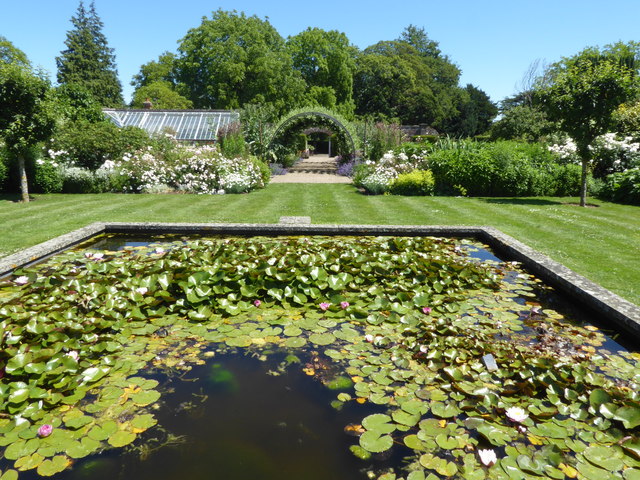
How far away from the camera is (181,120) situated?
88.9 ft

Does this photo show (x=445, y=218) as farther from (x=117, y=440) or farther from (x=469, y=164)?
(x=117, y=440)

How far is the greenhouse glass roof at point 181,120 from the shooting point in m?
26.1

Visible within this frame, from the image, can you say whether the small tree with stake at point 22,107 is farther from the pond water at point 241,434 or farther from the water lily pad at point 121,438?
the water lily pad at point 121,438

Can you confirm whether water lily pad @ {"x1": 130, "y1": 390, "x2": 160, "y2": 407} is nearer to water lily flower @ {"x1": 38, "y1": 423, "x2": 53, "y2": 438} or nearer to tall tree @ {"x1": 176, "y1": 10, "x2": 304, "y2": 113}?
water lily flower @ {"x1": 38, "y1": 423, "x2": 53, "y2": 438}

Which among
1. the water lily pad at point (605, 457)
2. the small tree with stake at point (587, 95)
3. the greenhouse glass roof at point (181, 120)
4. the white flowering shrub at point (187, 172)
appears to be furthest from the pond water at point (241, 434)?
the greenhouse glass roof at point (181, 120)

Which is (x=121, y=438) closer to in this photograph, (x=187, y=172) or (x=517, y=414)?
(x=517, y=414)

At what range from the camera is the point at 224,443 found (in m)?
2.49

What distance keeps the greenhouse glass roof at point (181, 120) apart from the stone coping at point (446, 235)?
63.9 feet

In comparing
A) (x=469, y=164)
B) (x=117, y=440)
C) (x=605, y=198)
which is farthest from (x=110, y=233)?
(x=605, y=198)

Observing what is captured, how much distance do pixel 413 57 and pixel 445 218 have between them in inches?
2135

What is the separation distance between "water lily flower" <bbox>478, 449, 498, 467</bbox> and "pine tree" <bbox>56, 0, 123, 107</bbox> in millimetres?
48979

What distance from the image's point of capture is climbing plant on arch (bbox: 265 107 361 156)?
21.1 meters

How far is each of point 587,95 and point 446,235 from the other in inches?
236

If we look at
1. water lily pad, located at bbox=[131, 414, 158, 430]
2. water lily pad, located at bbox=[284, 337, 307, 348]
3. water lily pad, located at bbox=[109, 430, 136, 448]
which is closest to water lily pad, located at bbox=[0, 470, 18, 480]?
water lily pad, located at bbox=[109, 430, 136, 448]
